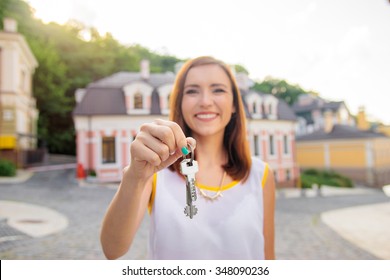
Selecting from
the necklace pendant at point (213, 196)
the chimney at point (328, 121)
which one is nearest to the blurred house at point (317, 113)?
the chimney at point (328, 121)

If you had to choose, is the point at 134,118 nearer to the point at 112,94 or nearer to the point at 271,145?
the point at 112,94

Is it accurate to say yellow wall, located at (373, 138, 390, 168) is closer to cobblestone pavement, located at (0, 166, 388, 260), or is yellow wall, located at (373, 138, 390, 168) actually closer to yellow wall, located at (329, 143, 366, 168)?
yellow wall, located at (329, 143, 366, 168)

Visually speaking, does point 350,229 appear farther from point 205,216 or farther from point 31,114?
point 31,114

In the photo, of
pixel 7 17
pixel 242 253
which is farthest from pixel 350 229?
pixel 7 17

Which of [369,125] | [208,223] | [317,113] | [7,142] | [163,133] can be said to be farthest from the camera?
[317,113]

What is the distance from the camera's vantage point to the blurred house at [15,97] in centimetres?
137

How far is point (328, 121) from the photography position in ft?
6.00

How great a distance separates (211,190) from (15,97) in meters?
1.23

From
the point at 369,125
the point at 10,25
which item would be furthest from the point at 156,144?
the point at 369,125

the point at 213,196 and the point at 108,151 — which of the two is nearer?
the point at 213,196

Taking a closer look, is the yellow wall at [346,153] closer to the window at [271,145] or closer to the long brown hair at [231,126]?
the window at [271,145]

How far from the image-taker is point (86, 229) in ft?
5.68

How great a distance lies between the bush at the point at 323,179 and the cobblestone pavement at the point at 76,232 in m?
0.14

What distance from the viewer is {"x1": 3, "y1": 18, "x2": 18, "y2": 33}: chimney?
1366mm
